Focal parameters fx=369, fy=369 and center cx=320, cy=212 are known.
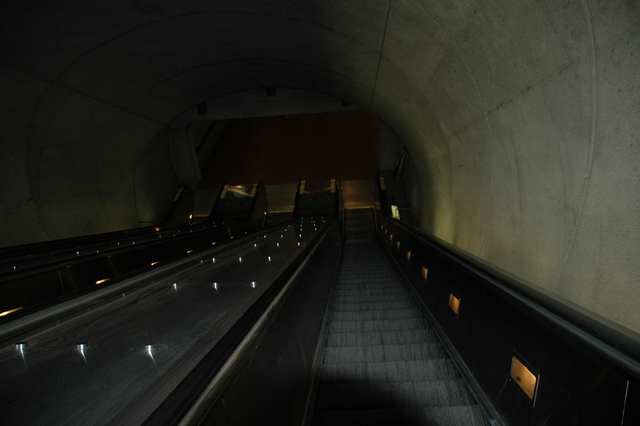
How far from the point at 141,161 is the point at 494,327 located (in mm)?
11382

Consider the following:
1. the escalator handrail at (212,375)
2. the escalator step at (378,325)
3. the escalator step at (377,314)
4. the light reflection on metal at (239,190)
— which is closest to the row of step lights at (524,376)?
the escalator handrail at (212,375)

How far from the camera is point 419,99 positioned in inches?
236

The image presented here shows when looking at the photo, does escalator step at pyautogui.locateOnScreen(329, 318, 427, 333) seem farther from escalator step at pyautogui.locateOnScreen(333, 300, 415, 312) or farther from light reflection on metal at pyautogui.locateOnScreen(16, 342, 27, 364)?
light reflection on metal at pyautogui.locateOnScreen(16, 342, 27, 364)

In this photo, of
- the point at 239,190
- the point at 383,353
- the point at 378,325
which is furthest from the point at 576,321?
the point at 239,190

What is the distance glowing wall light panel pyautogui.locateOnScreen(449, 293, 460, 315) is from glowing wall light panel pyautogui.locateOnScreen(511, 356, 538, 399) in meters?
0.93

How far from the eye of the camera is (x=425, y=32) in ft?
13.3

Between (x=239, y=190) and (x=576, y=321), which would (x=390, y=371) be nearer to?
(x=576, y=321)

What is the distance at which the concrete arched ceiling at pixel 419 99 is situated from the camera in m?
2.39

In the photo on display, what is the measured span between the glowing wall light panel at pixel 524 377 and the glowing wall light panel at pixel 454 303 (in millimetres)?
932

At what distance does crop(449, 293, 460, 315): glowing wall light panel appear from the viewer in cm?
294

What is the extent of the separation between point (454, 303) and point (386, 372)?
2.63ft

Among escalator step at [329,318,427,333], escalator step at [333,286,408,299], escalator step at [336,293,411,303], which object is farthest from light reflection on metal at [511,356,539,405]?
escalator step at [333,286,408,299]

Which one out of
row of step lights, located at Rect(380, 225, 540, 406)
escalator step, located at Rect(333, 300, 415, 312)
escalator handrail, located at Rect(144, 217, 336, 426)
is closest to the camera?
escalator handrail, located at Rect(144, 217, 336, 426)

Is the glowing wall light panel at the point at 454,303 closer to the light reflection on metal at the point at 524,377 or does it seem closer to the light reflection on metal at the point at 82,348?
the light reflection on metal at the point at 524,377
